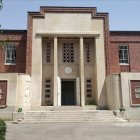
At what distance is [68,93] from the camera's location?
2948 centimetres

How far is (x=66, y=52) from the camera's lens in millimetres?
27438

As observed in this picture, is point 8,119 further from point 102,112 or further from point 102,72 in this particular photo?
point 102,72

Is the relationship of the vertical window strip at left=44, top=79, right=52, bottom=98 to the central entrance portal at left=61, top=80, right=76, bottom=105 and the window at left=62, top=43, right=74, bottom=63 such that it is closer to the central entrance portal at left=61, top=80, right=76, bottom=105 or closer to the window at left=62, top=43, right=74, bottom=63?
the window at left=62, top=43, right=74, bottom=63

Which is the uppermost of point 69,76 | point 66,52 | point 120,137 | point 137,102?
point 66,52

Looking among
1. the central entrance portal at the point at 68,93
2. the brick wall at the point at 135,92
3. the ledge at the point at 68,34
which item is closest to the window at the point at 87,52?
the ledge at the point at 68,34

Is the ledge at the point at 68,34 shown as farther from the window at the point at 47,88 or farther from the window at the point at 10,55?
the window at the point at 47,88

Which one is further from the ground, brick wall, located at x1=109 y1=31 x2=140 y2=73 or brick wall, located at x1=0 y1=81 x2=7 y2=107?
brick wall, located at x1=109 y1=31 x2=140 y2=73

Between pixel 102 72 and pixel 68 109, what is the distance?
5.20 meters

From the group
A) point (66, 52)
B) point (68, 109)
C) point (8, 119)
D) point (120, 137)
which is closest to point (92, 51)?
point (66, 52)

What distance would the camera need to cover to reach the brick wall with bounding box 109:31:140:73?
90.6ft

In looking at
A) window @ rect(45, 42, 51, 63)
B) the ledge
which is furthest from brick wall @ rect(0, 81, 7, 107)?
the ledge

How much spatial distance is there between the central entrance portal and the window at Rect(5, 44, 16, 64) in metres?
6.01

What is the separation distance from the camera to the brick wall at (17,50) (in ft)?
88.3

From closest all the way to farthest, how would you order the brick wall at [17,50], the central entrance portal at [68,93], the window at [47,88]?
the window at [47,88]
the brick wall at [17,50]
the central entrance portal at [68,93]
